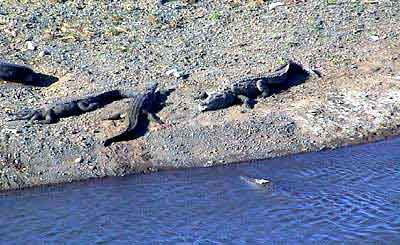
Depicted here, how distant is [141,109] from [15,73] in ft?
9.32

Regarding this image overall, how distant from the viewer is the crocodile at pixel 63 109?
15.5m

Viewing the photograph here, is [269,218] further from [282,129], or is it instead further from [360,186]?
[282,129]

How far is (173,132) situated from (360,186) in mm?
3682

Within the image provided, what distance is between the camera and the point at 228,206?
12.8m

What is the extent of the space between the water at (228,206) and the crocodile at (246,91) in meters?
1.82

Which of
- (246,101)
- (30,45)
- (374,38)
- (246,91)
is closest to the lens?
(246,101)

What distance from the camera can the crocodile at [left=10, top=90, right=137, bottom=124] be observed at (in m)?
15.5

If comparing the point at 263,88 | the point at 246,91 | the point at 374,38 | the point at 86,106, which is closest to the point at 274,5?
the point at 374,38

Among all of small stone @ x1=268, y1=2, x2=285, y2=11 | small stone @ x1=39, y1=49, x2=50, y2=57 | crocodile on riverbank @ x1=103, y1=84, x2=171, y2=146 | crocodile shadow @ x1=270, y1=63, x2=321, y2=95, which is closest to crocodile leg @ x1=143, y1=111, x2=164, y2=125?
crocodile on riverbank @ x1=103, y1=84, x2=171, y2=146

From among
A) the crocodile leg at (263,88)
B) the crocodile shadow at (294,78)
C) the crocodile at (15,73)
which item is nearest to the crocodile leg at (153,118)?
the crocodile leg at (263,88)

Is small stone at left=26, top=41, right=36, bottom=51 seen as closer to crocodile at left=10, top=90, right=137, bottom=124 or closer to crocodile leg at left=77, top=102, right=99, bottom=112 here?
crocodile at left=10, top=90, right=137, bottom=124

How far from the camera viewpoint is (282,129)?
1548 cm

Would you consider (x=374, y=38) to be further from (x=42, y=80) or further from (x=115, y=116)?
(x=42, y=80)

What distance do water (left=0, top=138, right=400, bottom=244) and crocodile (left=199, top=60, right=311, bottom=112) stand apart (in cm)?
182
